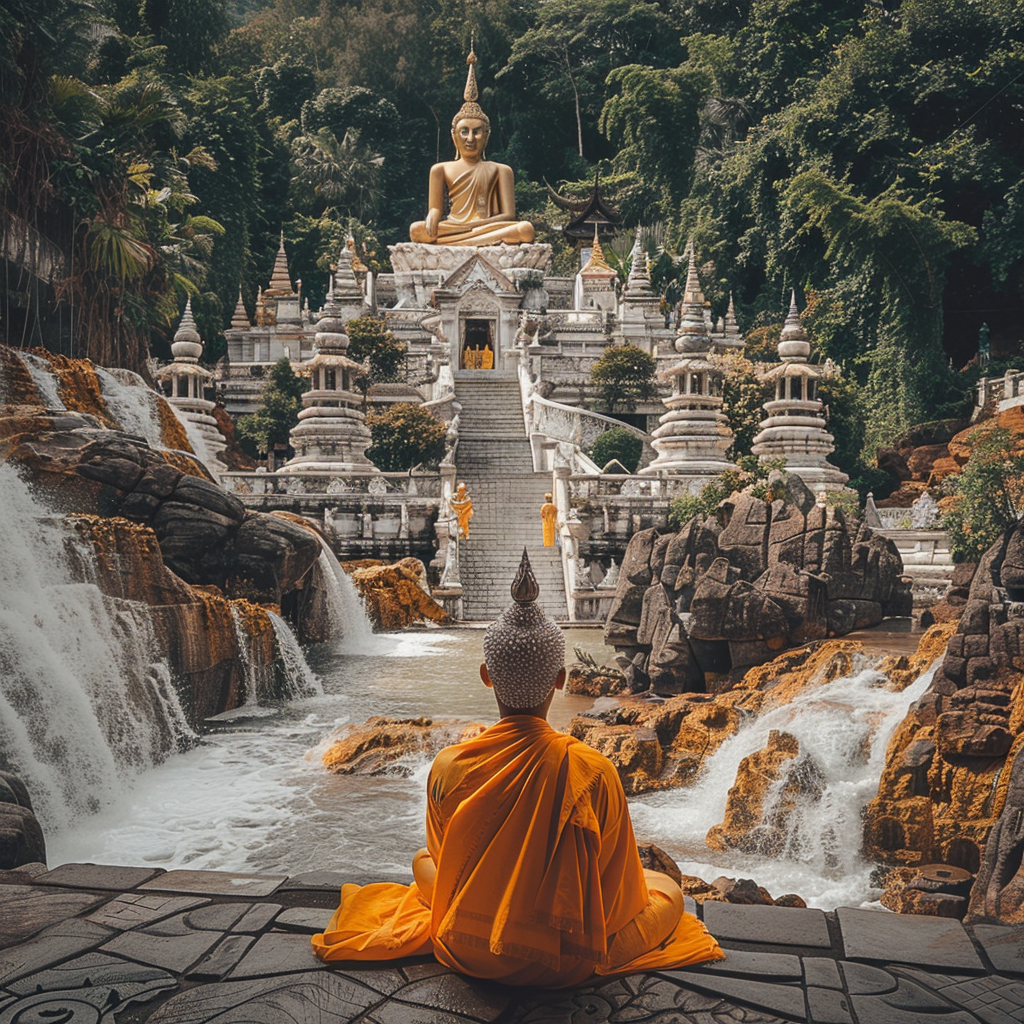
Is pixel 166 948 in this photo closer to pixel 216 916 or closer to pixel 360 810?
pixel 216 916

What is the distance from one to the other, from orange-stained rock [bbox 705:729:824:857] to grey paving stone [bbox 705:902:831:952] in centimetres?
382

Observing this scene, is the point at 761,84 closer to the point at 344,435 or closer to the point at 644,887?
the point at 344,435

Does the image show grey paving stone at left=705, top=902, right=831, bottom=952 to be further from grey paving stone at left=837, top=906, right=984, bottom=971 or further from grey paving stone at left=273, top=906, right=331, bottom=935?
grey paving stone at left=273, top=906, right=331, bottom=935

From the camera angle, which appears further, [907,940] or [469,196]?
[469,196]

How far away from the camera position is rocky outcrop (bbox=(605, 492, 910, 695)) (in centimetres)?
1148

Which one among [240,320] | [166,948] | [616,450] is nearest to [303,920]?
[166,948]

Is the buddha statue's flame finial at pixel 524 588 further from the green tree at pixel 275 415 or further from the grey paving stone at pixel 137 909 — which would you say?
the green tree at pixel 275 415

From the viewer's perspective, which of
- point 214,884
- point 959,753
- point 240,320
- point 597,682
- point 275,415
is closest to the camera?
point 214,884

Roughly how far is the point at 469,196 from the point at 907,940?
119 feet

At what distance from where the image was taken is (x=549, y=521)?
19844mm

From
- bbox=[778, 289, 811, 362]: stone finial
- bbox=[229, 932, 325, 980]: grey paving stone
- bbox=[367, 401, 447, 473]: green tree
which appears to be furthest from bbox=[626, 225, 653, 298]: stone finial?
bbox=[229, 932, 325, 980]: grey paving stone

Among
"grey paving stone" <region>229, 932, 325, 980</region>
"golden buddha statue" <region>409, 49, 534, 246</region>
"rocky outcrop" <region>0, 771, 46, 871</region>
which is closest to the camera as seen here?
"grey paving stone" <region>229, 932, 325, 980</region>

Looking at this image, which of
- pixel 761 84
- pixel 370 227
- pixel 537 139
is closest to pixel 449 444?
pixel 761 84

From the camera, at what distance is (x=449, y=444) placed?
A: 77.9 feet
